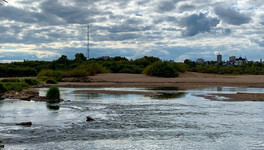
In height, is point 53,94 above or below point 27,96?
above

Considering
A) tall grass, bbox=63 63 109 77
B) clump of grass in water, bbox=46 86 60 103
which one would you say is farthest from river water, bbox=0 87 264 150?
tall grass, bbox=63 63 109 77

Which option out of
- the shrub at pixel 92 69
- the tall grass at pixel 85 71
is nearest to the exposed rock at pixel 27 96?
the tall grass at pixel 85 71

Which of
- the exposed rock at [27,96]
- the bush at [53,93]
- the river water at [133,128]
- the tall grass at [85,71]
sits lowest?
the river water at [133,128]

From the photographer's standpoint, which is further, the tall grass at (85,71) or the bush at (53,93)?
the tall grass at (85,71)

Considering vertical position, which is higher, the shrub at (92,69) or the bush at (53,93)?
the shrub at (92,69)

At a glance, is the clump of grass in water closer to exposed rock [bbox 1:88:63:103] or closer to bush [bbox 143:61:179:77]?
exposed rock [bbox 1:88:63:103]

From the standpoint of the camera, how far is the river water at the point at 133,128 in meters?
13.4

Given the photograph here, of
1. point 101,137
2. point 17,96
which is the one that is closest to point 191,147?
point 101,137

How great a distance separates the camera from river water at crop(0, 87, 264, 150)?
13.4 metres

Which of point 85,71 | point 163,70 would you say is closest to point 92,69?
point 85,71

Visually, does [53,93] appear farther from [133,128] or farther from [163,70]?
[163,70]

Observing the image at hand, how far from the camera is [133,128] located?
16531 mm

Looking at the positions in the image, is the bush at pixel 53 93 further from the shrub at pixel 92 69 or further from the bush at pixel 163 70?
the bush at pixel 163 70

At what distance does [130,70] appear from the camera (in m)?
78.2
